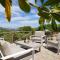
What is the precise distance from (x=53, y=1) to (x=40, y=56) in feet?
12.2

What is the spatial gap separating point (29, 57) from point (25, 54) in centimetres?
31

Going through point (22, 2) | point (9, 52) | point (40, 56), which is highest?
point (22, 2)

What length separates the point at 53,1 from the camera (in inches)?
383

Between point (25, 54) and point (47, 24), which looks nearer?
point (25, 54)

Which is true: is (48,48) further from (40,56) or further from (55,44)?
(40,56)

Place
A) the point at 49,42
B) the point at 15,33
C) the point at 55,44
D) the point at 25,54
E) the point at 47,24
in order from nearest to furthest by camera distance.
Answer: the point at 25,54, the point at 55,44, the point at 49,42, the point at 15,33, the point at 47,24

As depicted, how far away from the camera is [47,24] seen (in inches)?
632

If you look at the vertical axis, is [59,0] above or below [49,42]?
above

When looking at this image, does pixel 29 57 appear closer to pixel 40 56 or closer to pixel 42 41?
pixel 40 56

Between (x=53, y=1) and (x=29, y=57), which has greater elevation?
(x=53, y=1)

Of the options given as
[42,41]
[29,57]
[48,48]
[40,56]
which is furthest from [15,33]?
[29,57]

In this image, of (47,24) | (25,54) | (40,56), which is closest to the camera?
(25,54)

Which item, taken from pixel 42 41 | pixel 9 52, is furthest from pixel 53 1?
pixel 9 52

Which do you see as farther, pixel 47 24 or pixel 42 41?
pixel 47 24
